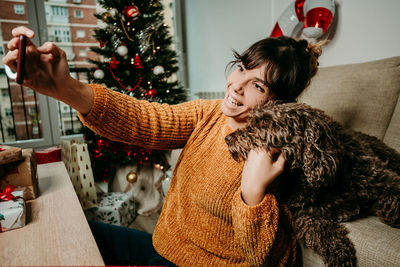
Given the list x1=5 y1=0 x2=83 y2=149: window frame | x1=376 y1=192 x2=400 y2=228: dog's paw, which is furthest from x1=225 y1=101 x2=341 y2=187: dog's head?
x1=5 y1=0 x2=83 y2=149: window frame

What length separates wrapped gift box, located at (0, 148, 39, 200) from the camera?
2.76 feet

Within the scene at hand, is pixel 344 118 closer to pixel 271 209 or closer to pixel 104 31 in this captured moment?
pixel 271 209

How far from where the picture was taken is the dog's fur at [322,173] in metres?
0.61

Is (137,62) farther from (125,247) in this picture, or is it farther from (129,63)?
(125,247)

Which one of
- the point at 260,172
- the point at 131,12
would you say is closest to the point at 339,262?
the point at 260,172

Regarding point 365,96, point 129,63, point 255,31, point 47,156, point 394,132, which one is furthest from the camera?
point 255,31

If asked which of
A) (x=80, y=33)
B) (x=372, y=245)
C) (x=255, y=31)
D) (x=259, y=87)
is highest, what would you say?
(x=80, y=33)

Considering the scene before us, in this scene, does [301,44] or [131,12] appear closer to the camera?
[301,44]

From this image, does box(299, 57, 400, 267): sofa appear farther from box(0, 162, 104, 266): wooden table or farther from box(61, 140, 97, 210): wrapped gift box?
box(61, 140, 97, 210): wrapped gift box

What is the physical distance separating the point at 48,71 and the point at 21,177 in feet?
1.63

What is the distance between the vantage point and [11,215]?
25.5 inches

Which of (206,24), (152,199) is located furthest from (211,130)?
(206,24)

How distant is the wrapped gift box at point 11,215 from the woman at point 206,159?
308 millimetres

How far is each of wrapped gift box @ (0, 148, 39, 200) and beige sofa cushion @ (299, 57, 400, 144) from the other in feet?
4.53
